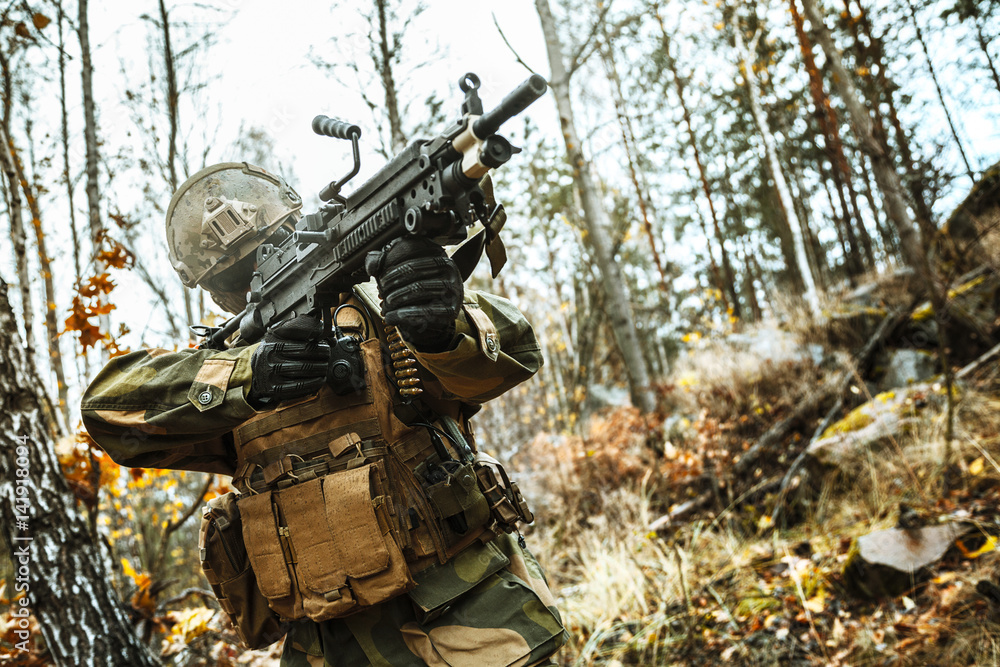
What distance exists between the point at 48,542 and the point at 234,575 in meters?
1.41

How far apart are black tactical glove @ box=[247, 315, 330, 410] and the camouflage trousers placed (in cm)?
72

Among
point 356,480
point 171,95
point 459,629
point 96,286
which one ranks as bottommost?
point 459,629

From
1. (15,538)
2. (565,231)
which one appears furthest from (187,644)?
(565,231)

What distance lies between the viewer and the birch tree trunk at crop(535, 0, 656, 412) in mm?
7938

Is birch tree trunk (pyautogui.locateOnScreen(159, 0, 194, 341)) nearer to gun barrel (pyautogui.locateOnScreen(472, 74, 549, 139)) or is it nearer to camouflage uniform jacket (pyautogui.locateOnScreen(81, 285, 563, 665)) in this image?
camouflage uniform jacket (pyautogui.locateOnScreen(81, 285, 563, 665))

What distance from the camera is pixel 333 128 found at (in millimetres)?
1886

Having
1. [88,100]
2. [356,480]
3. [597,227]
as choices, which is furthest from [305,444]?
[597,227]

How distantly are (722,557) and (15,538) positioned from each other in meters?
4.27

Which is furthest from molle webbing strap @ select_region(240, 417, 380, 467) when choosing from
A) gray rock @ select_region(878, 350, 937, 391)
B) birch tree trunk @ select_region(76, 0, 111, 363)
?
gray rock @ select_region(878, 350, 937, 391)

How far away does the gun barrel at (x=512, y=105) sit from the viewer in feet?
4.62

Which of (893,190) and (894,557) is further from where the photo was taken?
(893,190)

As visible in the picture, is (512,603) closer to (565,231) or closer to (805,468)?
(805,468)

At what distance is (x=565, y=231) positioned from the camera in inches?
627

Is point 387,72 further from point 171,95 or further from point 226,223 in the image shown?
point 226,223
